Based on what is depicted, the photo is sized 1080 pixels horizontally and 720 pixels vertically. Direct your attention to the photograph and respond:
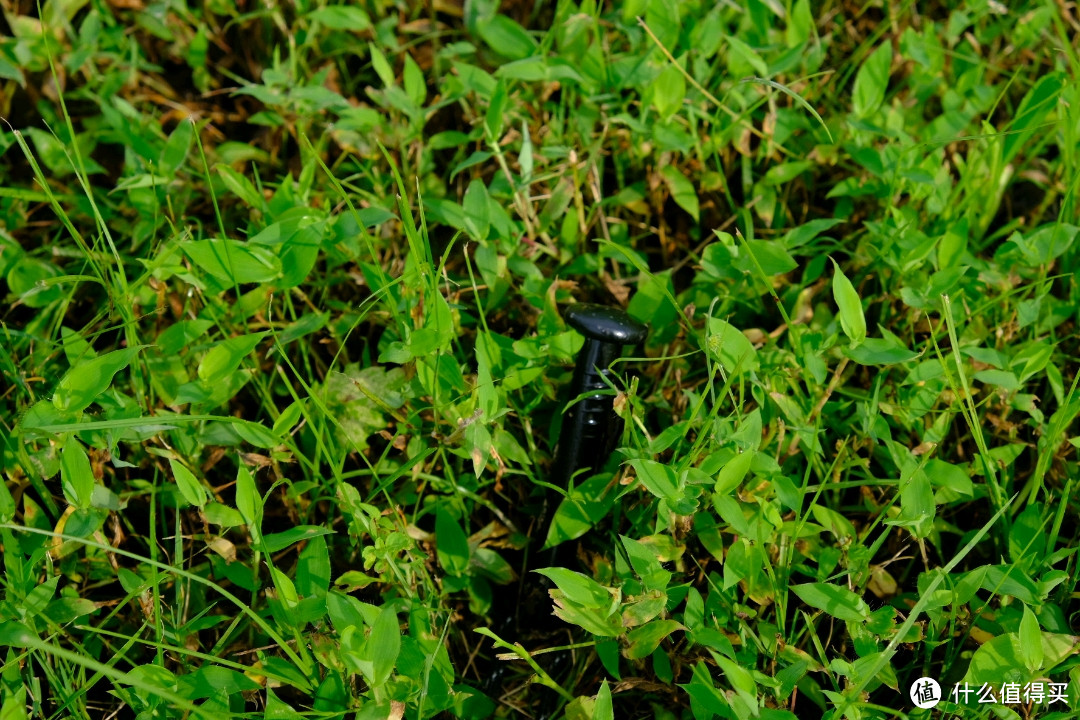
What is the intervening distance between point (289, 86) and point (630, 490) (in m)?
1.11

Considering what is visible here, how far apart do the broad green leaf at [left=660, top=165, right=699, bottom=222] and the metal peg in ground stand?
1.47ft

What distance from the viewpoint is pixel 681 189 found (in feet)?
5.96

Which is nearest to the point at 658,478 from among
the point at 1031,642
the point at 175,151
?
the point at 1031,642

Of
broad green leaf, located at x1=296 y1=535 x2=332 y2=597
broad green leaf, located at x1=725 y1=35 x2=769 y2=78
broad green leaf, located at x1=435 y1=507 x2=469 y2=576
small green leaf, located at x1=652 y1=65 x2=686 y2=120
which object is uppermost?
broad green leaf, located at x1=725 y1=35 x2=769 y2=78

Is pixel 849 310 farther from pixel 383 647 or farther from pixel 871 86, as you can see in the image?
pixel 383 647

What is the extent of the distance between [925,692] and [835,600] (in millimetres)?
201

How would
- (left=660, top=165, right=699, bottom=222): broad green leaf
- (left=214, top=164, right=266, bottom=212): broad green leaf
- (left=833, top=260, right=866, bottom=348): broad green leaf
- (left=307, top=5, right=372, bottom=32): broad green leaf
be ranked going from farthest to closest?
1. (left=307, top=5, right=372, bottom=32): broad green leaf
2. (left=660, top=165, right=699, bottom=222): broad green leaf
3. (left=214, top=164, right=266, bottom=212): broad green leaf
4. (left=833, top=260, right=866, bottom=348): broad green leaf

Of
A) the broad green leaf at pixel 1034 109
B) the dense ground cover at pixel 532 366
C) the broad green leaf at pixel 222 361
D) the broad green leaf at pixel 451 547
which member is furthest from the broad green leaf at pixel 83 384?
the broad green leaf at pixel 1034 109

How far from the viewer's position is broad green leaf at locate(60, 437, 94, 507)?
1.33 m

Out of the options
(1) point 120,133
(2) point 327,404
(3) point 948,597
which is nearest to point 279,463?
(2) point 327,404

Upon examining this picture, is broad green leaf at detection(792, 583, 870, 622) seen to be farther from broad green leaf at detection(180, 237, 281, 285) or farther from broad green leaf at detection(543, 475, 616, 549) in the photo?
broad green leaf at detection(180, 237, 281, 285)

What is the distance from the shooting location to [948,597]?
1335mm

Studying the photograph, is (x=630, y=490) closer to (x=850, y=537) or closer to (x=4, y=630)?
(x=850, y=537)

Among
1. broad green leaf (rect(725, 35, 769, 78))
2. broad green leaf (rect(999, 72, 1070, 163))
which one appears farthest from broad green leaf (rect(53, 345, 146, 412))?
broad green leaf (rect(999, 72, 1070, 163))
